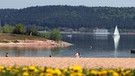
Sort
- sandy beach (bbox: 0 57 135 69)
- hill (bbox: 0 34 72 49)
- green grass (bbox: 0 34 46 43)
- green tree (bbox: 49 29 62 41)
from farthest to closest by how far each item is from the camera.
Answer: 1. green tree (bbox: 49 29 62 41)
2. green grass (bbox: 0 34 46 43)
3. hill (bbox: 0 34 72 49)
4. sandy beach (bbox: 0 57 135 69)

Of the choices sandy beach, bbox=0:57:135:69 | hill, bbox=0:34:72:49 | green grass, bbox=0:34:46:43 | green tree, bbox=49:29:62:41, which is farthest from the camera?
green tree, bbox=49:29:62:41

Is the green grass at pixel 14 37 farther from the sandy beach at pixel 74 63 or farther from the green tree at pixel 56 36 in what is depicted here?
the sandy beach at pixel 74 63

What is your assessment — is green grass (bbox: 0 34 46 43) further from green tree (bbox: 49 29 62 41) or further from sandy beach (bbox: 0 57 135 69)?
sandy beach (bbox: 0 57 135 69)

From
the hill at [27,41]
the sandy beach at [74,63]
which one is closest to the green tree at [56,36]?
the hill at [27,41]

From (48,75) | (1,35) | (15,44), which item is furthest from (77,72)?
(1,35)

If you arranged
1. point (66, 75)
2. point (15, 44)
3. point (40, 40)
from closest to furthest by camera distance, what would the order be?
point (66, 75)
point (15, 44)
point (40, 40)

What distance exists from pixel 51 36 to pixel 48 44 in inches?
915

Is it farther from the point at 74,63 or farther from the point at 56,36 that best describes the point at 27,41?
the point at 74,63

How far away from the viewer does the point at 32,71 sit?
11703 millimetres

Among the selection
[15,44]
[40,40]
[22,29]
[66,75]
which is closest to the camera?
[66,75]

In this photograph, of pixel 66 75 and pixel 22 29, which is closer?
pixel 66 75

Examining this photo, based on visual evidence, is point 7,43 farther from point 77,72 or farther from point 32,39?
point 77,72

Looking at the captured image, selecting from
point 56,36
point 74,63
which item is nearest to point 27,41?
point 56,36

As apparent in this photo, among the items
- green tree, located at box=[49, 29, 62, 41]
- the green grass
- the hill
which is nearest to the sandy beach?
the hill
